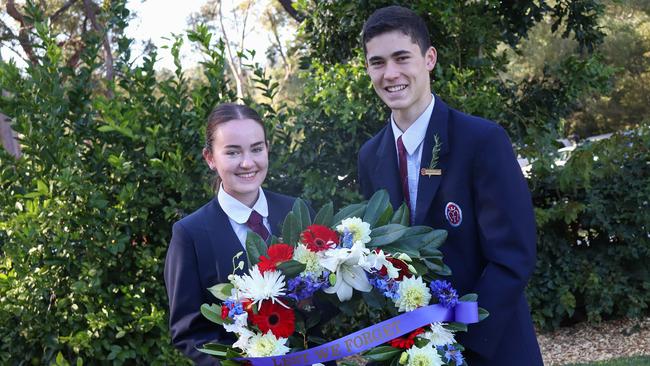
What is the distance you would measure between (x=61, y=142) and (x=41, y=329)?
1.17 m

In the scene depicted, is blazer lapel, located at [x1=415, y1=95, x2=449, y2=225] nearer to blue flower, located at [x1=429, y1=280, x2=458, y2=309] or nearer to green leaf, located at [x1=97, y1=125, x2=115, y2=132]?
blue flower, located at [x1=429, y1=280, x2=458, y2=309]

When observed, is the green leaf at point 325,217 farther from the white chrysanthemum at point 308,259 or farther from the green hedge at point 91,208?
A: the green hedge at point 91,208

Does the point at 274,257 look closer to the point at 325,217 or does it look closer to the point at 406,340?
the point at 325,217

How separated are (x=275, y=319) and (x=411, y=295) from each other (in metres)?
0.39

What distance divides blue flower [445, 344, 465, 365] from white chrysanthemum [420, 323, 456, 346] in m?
0.02

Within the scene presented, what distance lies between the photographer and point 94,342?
4.59 m

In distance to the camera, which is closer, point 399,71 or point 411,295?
point 411,295

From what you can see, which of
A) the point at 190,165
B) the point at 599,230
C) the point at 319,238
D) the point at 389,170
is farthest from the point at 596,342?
the point at 319,238

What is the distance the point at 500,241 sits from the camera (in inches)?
89.6

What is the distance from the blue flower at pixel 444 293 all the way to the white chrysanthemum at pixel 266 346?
45cm

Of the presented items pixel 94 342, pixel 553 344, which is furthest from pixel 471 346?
pixel 553 344

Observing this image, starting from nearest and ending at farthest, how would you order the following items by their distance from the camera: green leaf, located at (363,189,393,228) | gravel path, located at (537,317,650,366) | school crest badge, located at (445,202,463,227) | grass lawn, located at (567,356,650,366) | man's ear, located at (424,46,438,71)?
green leaf, located at (363,189,393,228)
school crest badge, located at (445,202,463,227)
man's ear, located at (424,46,438,71)
grass lawn, located at (567,356,650,366)
gravel path, located at (537,317,650,366)

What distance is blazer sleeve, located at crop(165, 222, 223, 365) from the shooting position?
2447 mm

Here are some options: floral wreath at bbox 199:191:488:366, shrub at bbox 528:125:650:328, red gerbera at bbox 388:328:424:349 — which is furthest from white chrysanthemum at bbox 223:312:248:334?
shrub at bbox 528:125:650:328
